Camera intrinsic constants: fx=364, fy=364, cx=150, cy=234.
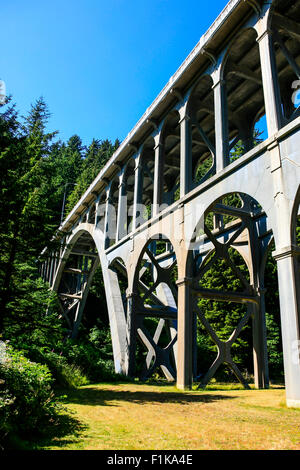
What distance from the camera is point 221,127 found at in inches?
495

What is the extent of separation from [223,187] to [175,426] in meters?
7.75

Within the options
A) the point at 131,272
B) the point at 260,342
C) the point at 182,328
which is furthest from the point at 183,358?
the point at 131,272

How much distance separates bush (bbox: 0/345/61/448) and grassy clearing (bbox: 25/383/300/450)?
0.34m

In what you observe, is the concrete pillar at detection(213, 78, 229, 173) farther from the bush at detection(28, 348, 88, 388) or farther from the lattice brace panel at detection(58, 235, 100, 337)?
the lattice brace panel at detection(58, 235, 100, 337)

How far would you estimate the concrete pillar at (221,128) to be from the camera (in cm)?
1217

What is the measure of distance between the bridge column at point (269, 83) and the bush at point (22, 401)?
834 cm

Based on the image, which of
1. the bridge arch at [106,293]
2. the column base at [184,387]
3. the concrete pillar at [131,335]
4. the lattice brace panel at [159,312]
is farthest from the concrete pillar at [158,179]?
the column base at [184,387]

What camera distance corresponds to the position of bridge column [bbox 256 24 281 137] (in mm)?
10070

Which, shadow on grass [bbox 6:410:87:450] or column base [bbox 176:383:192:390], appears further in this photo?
column base [bbox 176:383:192:390]

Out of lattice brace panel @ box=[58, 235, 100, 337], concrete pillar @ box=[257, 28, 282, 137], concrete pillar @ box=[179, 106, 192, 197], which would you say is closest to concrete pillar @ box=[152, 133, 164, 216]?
concrete pillar @ box=[179, 106, 192, 197]

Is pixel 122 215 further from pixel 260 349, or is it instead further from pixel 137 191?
pixel 260 349
